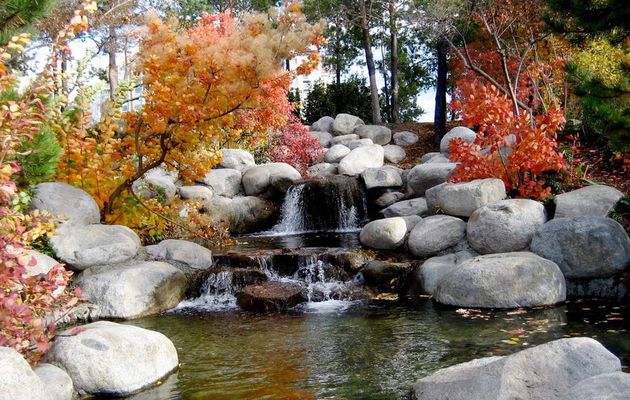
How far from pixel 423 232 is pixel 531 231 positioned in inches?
63.7

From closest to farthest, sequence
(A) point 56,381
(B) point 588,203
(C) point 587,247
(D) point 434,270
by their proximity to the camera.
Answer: (A) point 56,381, (C) point 587,247, (D) point 434,270, (B) point 588,203

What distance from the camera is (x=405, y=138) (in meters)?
20.1

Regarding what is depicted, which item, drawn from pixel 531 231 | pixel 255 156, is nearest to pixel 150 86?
pixel 531 231

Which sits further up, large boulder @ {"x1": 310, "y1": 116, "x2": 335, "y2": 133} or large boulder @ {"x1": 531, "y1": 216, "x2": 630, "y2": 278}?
large boulder @ {"x1": 310, "y1": 116, "x2": 335, "y2": 133}

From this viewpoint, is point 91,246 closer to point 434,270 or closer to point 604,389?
point 434,270

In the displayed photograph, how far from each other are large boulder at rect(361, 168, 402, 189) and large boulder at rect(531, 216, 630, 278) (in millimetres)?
6242

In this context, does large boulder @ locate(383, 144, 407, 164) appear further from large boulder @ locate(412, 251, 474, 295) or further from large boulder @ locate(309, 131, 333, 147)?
large boulder @ locate(412, 251, 474, 295)

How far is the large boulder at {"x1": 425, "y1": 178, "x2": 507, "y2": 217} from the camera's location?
959 centimetres

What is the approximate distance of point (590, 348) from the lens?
162 inches

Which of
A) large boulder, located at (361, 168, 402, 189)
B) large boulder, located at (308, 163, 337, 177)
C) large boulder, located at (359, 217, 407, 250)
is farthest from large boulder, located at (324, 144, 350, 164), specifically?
large boulder, located at (359, 217, 407, 250)

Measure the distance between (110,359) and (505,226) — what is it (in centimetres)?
581

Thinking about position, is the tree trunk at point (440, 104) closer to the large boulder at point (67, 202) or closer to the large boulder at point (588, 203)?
the large boulder at point (588, 203)

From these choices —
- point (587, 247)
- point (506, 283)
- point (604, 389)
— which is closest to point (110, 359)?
point (604, 389)

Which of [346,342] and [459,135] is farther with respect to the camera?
[459,135]
